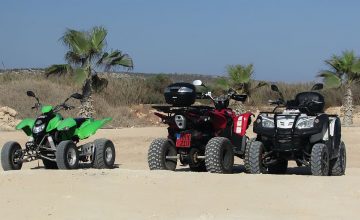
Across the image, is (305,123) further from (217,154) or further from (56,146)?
(56,146)

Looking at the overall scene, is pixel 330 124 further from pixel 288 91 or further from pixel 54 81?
pixel 288 91

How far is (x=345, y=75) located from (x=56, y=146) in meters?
19.6

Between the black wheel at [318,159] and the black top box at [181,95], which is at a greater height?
the black top box at [181,95]

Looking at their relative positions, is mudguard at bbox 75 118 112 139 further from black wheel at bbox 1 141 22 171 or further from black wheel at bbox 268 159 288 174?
→ black wheel at bbox 268 159 288 174

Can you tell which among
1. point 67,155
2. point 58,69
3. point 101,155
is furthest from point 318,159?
point 58,69

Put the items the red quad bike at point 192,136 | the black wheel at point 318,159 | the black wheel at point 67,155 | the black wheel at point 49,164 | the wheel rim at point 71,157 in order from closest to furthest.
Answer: the black wheel at point 318,159, the red quad bike at point 192,136, the black wheel at point 67,155, the wheel rim at point 71,157, the black wheel at point 49,164

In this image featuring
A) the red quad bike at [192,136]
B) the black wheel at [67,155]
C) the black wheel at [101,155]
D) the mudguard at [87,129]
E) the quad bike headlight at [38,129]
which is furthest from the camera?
the mudguard at [87,129]

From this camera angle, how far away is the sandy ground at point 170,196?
6.17 meters

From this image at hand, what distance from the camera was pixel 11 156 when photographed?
35.3ft

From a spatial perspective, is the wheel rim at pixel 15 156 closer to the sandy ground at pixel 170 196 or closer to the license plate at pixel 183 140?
the sandy ground at pixel 170 196

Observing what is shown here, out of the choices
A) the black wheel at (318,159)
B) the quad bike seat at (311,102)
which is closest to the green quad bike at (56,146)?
the quad bike seat at (311,102)

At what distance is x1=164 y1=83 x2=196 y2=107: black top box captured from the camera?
9.98 metres

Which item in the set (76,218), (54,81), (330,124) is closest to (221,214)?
(76,218)

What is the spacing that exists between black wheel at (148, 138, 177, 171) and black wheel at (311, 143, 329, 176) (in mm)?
2058
